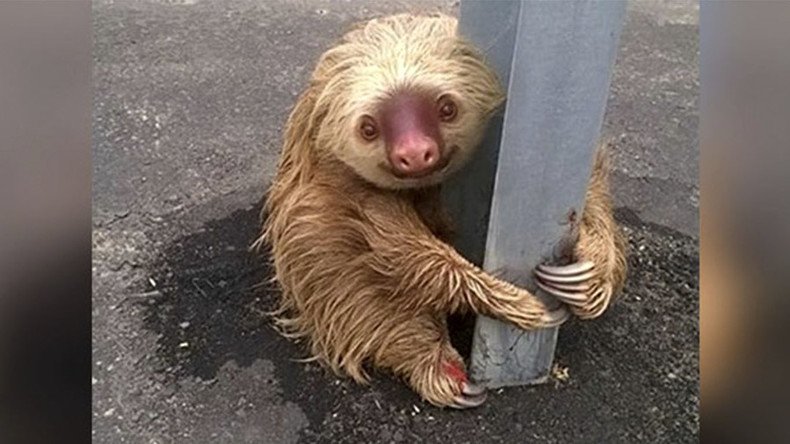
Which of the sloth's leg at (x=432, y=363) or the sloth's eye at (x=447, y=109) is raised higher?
the sloth's eye at (x=447, y=109)

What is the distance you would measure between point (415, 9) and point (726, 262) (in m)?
0.45

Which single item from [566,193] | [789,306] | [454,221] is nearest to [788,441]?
[789,306]

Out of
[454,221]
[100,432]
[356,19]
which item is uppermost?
[356,19]

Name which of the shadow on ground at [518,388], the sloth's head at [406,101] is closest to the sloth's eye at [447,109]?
the sloth's head at [406,101]

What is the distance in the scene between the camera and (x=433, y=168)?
767 millimetres

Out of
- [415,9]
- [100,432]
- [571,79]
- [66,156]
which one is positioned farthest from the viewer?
[415,9]

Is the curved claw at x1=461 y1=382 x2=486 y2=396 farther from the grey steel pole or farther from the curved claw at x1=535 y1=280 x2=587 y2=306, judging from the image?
the curved claw at x1=535 y1=280 x2=587 y2=306

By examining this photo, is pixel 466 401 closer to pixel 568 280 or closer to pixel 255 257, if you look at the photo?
pixel 568 280

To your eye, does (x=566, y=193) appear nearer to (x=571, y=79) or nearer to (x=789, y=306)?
(x=571, y=79)

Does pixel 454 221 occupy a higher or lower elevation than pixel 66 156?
lower

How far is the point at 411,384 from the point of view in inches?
34.9

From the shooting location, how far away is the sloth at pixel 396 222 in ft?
2.53

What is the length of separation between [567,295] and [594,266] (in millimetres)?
36

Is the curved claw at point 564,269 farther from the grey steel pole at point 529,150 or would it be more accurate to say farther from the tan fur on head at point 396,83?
the tan fur on head at point 396,83
